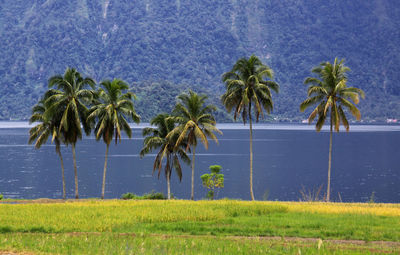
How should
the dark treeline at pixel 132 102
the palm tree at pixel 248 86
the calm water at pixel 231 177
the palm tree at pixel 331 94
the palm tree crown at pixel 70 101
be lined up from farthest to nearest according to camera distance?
the calm water at pixel 231 177, the palm tree at pixel 248 86, the dark treeline at pixel 132 102, the palm tree at pixel 331 94, the palm tree crown at pixel 70 101

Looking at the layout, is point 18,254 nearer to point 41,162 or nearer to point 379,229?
point 379,229

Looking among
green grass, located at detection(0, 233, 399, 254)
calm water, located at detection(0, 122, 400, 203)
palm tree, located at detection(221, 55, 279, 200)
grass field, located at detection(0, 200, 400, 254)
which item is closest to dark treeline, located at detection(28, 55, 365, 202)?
palm tree, located at detection(221, 55, 279, 200)

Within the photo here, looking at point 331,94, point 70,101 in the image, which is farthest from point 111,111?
point 331,94

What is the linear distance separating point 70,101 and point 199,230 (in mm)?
33283

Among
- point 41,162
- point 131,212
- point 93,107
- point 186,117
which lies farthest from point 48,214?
point 41,162

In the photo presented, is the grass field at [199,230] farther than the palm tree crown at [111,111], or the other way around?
the palm tree crown at [111,111]

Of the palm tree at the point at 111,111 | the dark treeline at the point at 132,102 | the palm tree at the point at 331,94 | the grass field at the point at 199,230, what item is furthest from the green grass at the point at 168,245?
the palm tree at the point at 331,94

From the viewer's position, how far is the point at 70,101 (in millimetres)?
59188

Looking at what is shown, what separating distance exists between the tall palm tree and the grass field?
19.1 metres

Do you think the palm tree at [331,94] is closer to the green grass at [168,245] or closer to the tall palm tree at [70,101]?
the tall palm tree at [70,101]

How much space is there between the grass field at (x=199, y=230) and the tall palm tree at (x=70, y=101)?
1907 centimetres

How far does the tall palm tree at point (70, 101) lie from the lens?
58.7 metres

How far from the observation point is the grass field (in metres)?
24.5

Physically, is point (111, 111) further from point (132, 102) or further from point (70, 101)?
point (70, 101)
